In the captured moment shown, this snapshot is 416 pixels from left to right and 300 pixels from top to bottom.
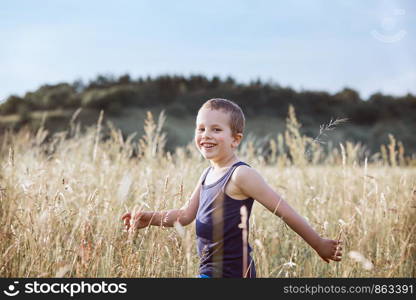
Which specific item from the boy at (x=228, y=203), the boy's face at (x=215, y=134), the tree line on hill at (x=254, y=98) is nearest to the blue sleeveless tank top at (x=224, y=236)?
the boy at (x=228, y=203)

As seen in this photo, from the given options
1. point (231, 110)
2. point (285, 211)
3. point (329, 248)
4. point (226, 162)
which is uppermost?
point (231, 110)

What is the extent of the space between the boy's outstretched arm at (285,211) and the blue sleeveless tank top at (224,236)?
0.30ft

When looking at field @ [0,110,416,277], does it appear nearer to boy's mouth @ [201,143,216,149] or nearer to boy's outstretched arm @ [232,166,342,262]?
boy's outstretched arm @ [232,166,342,262]

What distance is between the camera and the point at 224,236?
2.01 metres

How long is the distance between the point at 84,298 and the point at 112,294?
0.39 feet

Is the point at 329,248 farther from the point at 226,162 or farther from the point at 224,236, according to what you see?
Result: the point at 226,162

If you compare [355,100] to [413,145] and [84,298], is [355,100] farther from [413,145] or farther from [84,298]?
[84,298]

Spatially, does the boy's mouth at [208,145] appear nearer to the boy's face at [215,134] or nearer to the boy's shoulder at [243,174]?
the boy's face at [215,134]

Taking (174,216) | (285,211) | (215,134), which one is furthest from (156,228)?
(285,211)

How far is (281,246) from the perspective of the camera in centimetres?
323

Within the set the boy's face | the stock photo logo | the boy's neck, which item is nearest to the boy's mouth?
the boy's face

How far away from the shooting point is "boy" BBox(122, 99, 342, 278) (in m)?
1.93

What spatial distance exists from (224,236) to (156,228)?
768mm

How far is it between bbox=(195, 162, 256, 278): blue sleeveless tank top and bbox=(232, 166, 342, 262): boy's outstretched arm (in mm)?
92
